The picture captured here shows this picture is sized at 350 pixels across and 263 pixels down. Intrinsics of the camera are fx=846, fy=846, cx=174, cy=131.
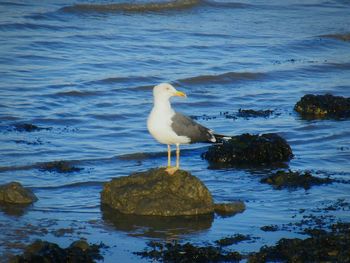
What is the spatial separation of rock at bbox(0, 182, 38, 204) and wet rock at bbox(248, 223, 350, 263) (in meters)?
2.86

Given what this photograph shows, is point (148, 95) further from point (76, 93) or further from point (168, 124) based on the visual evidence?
point (168, 124)

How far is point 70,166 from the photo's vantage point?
1100 centimetres

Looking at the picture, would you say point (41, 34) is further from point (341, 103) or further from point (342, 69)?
point (341, 103)

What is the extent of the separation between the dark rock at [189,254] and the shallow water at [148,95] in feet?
0.69

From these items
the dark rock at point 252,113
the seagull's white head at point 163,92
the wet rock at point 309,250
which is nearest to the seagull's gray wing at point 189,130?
the seagull's white head at point 163,92

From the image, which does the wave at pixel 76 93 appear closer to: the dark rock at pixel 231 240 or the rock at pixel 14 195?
the rock at pixel 14 195

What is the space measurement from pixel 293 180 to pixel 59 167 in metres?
3.01

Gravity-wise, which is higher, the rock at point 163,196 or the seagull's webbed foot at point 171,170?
the seagull's webbed foot at point 171,170

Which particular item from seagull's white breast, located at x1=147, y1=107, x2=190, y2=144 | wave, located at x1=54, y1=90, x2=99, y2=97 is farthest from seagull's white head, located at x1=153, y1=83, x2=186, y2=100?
wave, located at x1=54, y1=90, x2=99, y2=97

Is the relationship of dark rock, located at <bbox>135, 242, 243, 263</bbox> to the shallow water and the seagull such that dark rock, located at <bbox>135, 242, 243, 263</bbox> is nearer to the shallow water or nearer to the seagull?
the shallow water

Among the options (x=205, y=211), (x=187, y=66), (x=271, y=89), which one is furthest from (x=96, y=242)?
(x=187, y=66)

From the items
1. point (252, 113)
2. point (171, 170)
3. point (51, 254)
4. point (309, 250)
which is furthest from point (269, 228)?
point (252, 113)

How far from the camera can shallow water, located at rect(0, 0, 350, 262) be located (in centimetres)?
881

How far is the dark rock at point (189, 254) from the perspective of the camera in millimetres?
7508
